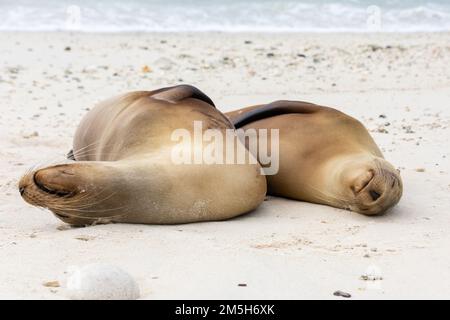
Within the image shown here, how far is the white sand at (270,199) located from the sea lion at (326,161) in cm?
9

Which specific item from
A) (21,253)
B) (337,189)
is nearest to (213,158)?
(337,189)

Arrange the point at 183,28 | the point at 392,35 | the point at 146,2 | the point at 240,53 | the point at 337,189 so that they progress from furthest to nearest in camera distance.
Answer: the point at 146,2 → the point at 183,28 → the point at 392,35 → the point at 240,53 → the point at 337,189

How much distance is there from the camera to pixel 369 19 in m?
16.8

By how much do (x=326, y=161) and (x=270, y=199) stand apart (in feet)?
1.35

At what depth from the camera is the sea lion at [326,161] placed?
4328 mm

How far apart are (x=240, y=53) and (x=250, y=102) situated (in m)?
2.86

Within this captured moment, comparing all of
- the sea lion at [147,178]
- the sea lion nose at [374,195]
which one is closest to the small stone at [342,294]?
the sea lion at [147,178]

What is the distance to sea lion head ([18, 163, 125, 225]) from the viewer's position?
3.60 meters

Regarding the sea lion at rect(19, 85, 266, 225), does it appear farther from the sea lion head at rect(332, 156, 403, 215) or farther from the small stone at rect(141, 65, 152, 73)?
the small stone at rect(141, 65, 152, 73)

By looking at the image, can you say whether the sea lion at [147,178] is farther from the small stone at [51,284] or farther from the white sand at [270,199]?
the small stone at [51,284]

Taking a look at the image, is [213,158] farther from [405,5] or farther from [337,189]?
[405,5]

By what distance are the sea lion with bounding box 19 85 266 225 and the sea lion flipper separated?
17.8 inches

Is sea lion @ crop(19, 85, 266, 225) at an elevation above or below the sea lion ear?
below

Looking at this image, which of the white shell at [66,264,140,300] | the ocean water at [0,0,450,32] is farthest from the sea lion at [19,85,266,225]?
the ocean water at [0,0,450,32]
